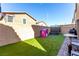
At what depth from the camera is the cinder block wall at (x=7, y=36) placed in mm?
3150

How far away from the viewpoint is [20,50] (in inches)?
125

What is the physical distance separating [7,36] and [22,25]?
435 millimetres

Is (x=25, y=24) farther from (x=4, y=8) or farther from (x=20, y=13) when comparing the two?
(x=4, y=8)

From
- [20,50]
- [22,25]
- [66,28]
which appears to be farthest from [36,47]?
[66,28]

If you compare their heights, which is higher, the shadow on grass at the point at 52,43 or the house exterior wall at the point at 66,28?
the house exterior wall at the point at 66,28

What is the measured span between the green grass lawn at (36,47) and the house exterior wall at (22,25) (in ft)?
0.55

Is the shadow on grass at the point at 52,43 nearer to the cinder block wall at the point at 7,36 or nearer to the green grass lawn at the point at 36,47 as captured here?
the green grass lawn at the point at 36,47

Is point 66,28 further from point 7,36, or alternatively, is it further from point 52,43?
point 7,36

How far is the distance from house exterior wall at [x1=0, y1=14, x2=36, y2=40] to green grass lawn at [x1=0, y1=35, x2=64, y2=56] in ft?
0.55

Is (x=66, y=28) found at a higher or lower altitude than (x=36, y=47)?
higher

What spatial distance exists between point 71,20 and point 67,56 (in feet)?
2.73

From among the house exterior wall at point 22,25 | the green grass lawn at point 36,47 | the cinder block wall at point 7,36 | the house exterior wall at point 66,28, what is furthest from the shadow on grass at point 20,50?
the house exterior wall at point 66,28

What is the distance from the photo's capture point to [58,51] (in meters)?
3.14

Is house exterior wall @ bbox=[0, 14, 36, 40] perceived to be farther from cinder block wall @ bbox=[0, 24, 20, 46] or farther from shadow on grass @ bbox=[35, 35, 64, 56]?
shadow on grass @ bbox=[35, 35, 64, 56]
